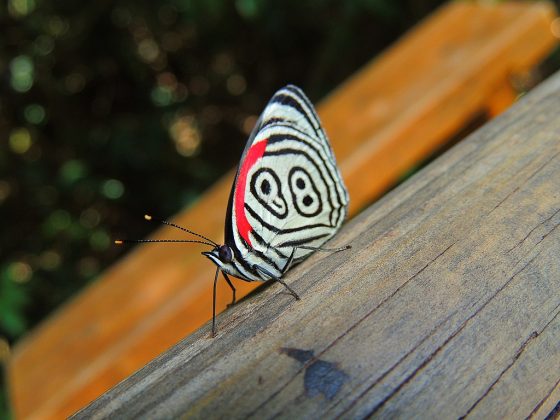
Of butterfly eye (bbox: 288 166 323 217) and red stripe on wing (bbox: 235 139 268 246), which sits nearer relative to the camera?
red stripe on wing (bbox: 235 139 268 246)

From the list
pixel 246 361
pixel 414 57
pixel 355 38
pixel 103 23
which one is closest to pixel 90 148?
pixel 103 23

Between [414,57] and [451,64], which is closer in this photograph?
[451,64]

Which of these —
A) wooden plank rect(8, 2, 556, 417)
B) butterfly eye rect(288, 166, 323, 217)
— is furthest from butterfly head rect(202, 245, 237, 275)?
wooden plank rect(8, 2, 556, 417)

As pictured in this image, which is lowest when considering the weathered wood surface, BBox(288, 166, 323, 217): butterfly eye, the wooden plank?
the wooden plank

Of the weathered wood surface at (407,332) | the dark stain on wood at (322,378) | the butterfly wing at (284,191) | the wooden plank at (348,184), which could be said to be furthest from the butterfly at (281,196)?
the dark stain on wood at (322,378)

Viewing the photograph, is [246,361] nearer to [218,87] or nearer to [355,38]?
[355,38]

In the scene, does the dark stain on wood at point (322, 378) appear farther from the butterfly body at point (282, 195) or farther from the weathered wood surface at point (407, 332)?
the butterfly body at point (282, 195)

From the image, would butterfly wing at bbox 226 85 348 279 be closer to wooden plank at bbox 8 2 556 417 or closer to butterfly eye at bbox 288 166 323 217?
butterfly eye at bbox 288 166 323 217
